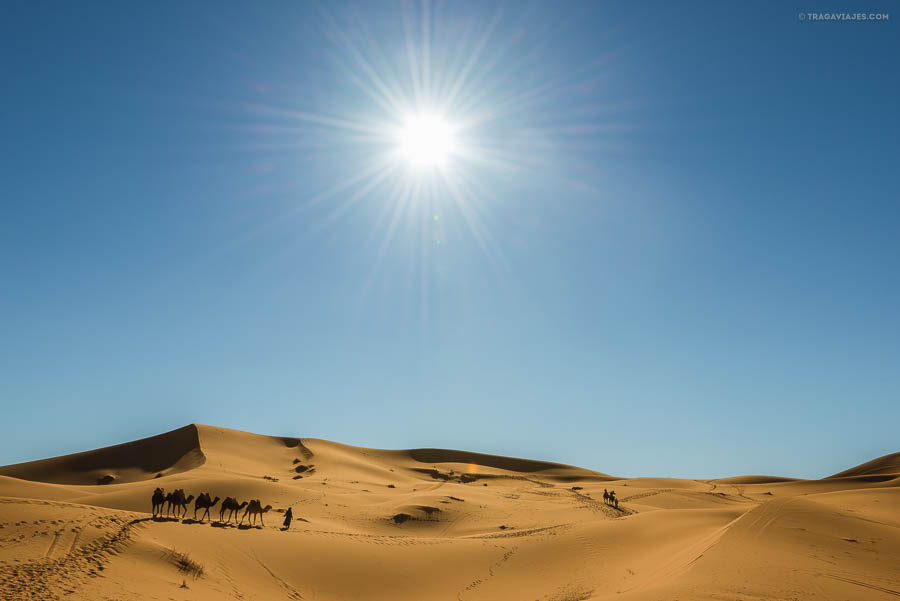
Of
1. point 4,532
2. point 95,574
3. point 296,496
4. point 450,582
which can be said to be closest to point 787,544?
point 450,582

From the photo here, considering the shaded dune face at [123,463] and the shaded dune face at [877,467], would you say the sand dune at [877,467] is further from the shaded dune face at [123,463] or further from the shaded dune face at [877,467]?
the shaded dune face at [123,463]

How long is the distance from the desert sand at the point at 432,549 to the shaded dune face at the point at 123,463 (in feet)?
32.9

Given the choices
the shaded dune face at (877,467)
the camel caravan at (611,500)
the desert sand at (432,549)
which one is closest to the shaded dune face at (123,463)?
the desert sand at (432,549)

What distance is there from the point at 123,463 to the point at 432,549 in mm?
40855

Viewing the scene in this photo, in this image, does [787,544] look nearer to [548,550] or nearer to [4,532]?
[548,550]

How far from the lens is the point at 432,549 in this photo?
2011cm

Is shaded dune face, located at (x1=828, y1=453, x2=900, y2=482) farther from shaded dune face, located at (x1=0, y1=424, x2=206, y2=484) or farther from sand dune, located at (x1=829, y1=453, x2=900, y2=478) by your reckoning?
shaded dune face, located at (x1=0, y1=424, x2=206, y2=484)

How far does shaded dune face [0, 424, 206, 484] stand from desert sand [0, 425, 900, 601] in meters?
10.0

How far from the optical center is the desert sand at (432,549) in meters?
11.3

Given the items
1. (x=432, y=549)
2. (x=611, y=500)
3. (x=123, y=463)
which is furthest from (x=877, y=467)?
(x=123, y=463)

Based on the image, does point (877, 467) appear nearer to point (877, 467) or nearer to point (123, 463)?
point (877, 467)

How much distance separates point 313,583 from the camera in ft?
52.0

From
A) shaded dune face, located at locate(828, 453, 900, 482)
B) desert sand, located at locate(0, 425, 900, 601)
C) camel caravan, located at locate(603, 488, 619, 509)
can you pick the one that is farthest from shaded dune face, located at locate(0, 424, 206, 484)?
shaded dune face, located at locate(828, 453, 900, 482)

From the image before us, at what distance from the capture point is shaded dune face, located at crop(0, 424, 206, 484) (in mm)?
44219
